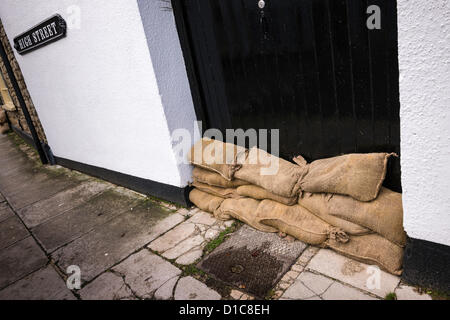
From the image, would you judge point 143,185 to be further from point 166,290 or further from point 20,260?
point 166,290

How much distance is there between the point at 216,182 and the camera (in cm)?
302

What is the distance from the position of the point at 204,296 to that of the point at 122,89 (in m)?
2.57

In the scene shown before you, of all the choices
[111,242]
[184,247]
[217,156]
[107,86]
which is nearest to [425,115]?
[217,156]

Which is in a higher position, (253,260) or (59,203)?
(59,203)

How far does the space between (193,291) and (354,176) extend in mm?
1529

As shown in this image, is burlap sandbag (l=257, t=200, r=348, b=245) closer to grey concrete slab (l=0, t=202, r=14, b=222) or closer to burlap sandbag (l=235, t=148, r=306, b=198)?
burlap sandbag (l=235, t=148, r=306, b=198)

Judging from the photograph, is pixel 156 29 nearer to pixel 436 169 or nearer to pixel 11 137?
pixel 436 169

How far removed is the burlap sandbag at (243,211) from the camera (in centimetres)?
266

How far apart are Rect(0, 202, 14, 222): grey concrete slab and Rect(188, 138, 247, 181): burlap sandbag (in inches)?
121

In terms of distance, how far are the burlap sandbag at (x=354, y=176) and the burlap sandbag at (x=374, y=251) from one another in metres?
0.33

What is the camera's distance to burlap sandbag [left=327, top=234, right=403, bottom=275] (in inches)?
75.9

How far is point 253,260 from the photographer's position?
7.64ft

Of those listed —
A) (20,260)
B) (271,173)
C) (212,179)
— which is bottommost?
(20,260)
